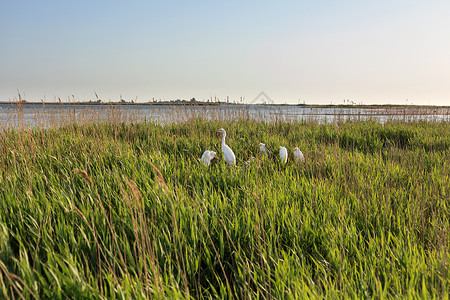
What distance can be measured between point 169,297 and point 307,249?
41.6 inches

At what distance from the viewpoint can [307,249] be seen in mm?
2047

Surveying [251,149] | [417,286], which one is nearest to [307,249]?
[417,286]

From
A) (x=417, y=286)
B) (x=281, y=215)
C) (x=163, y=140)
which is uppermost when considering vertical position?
(x=163, y=140)

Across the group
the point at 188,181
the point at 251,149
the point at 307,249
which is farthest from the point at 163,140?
the point at 307,249

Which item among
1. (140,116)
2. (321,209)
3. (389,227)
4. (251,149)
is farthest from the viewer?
(140,116)

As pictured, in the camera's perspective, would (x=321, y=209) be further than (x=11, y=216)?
Yes

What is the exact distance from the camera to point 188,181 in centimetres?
323

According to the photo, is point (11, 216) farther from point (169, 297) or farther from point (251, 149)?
point (251, 149)

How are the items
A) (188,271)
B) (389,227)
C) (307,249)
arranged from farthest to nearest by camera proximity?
(389,227) < (307,249) < (188,271)

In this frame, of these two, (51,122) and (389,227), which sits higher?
(51,122)

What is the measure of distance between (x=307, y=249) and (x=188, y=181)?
1.59 meters

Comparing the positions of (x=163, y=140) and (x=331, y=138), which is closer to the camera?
(x=163, y=140)

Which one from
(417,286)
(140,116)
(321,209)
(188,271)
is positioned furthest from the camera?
(140,116)

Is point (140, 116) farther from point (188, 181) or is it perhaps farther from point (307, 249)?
point (307, 249)
